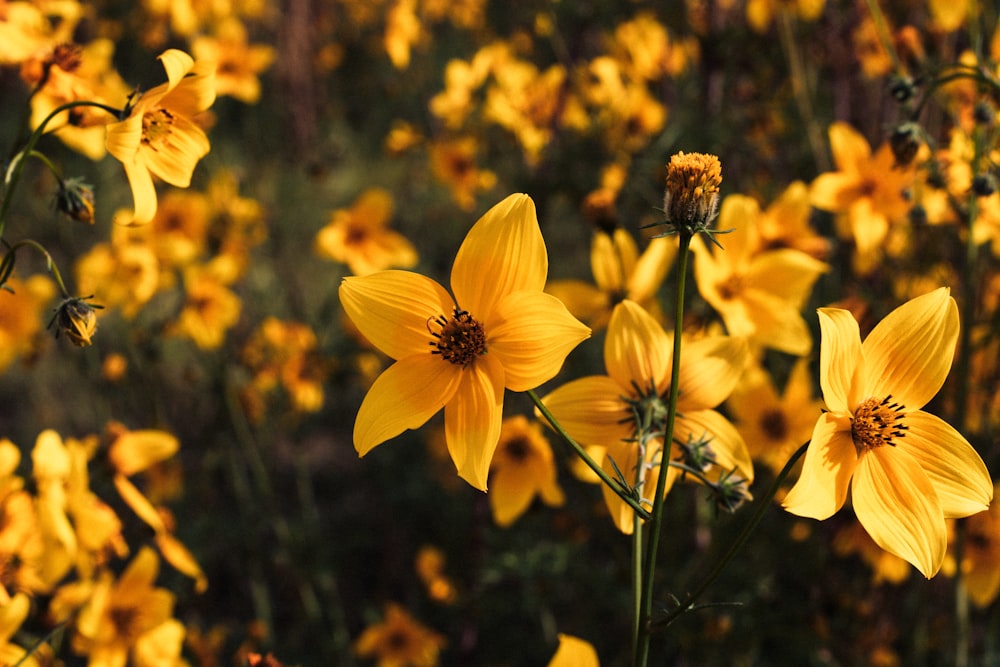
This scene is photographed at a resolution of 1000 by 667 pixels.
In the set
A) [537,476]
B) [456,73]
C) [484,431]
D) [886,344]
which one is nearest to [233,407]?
[537,476]

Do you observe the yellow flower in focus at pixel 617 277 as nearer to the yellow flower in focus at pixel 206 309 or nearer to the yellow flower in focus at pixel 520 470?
the yellow flower in focus at pixel 520 470

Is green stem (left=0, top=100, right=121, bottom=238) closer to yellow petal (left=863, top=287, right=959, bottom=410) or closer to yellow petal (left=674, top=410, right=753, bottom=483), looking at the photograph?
yellow petal (left=674, top=410, right=753, bottom=483)

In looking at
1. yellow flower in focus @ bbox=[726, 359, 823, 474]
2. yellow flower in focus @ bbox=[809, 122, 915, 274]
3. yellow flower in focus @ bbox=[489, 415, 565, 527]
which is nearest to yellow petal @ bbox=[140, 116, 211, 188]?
yellow flower in focus @ bbox=[489, 415, 565, 527]

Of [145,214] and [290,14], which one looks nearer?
[145,214]

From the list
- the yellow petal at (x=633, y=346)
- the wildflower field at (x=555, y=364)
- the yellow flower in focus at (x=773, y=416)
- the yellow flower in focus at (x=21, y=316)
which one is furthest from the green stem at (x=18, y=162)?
the yellow flower in focus at (x=21, y=316)

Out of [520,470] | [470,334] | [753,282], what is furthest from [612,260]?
[470,334]

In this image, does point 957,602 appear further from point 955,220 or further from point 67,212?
point 67,212
